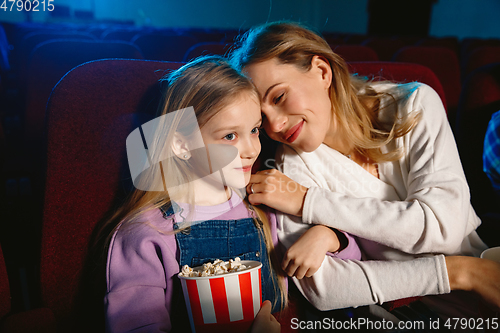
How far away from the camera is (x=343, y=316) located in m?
0.69

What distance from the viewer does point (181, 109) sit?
0.68 meters

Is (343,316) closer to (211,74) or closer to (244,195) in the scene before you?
(244,195)

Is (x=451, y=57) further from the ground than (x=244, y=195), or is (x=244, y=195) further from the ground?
(x=451, y=57)

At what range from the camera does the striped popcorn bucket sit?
502 millimetres

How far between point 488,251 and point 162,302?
0.62m

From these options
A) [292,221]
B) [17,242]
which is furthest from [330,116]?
[17,242]

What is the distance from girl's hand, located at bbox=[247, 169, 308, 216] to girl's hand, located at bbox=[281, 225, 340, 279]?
63mm

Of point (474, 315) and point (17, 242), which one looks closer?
point (474, 315)

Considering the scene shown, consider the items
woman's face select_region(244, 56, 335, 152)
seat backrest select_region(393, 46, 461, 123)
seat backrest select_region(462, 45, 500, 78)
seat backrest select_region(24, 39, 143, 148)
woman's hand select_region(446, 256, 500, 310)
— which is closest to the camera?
woman's hand select_region(446, 256, 500, 310)

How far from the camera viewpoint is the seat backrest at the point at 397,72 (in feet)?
3.20

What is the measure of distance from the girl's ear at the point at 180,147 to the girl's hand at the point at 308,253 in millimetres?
280

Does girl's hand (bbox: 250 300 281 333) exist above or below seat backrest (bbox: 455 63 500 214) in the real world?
below

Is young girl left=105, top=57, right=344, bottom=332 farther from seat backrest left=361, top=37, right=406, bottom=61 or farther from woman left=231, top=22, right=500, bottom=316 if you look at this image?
seat backrest left=361, top=37, right=406, bottom=61

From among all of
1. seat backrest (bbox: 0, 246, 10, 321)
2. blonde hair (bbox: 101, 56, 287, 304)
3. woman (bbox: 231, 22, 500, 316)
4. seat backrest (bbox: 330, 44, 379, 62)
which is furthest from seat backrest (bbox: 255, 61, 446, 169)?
seat backrest (bbox: 0, 246, 10, 321)
